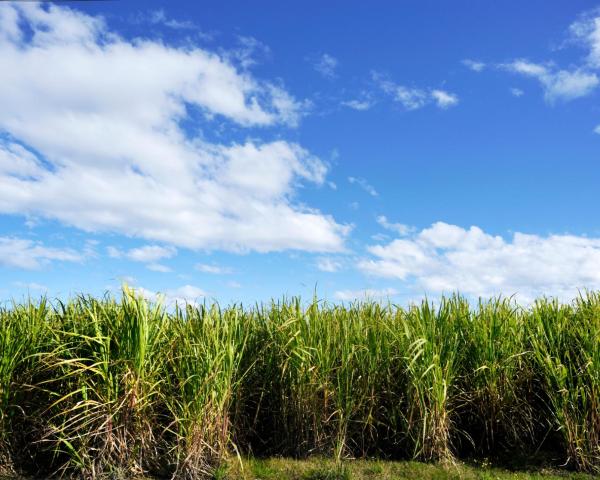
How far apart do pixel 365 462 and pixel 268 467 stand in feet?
3.84

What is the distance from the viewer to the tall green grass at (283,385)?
6.00 m

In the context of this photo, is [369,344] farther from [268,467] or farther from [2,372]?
[2,372]

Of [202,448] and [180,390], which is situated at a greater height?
[180,390]

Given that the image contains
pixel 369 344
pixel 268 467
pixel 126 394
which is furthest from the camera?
pixel 369 344

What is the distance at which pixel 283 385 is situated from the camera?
6.75 m

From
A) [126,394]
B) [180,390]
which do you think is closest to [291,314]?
[180,390]

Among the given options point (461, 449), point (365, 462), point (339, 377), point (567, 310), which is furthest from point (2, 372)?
point (567, 310)

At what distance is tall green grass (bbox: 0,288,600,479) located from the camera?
600 cm

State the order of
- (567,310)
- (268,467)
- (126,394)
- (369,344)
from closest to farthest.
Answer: (126,394)
(268,467)
(369,344)
(567,310)

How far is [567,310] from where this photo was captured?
801 cm

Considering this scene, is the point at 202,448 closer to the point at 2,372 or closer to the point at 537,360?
the point at 2,372

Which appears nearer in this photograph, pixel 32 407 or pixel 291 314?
pixel 32 407

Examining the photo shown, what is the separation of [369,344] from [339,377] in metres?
0.65

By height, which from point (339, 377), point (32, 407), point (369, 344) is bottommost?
point (32, 407)
